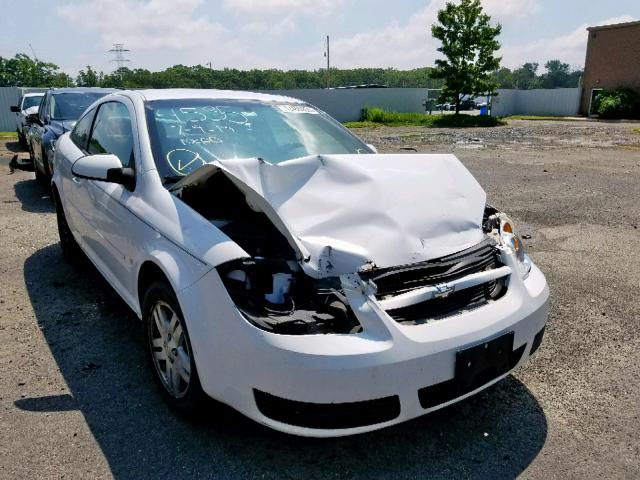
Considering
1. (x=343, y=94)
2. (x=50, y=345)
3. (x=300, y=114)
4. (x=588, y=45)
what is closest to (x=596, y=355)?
(x=300, y=114)

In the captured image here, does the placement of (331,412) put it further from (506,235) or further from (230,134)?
(230,134)

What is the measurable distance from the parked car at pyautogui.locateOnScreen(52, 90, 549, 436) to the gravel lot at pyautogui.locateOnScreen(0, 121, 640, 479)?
0.94ft

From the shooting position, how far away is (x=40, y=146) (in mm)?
8180

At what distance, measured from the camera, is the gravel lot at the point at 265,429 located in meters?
2.38

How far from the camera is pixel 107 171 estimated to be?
3.02m

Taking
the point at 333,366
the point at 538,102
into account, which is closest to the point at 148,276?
the point at 333,366

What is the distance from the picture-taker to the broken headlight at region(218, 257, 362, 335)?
2.14 meters

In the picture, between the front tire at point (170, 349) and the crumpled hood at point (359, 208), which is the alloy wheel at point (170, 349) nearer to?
the front tire at point (170, 349)

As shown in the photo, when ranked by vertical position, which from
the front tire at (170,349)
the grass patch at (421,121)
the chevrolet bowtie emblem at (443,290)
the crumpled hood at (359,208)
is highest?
the crumpled hood at (359,208)

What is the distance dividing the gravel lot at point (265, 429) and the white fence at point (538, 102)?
4047 cm

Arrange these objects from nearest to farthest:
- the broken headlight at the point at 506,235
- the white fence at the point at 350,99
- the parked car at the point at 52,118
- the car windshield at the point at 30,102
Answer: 1. the broken headlight at the point at 506,235
2. the parked car at the point at 52,118
3. the car windshield at the point at 30,102
4. the white fence at the point at 350,99

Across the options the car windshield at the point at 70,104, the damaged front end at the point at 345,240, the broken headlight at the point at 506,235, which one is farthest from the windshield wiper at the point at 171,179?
the car windshield at the point at 70,104

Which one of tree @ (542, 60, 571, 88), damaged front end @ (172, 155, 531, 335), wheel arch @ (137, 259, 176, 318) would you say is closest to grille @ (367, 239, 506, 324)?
damaged front end @ (172, 155, 531, 335)

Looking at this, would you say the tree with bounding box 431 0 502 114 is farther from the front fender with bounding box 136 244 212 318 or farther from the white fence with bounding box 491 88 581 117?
the front fender with bounding box 136 244 212 318
